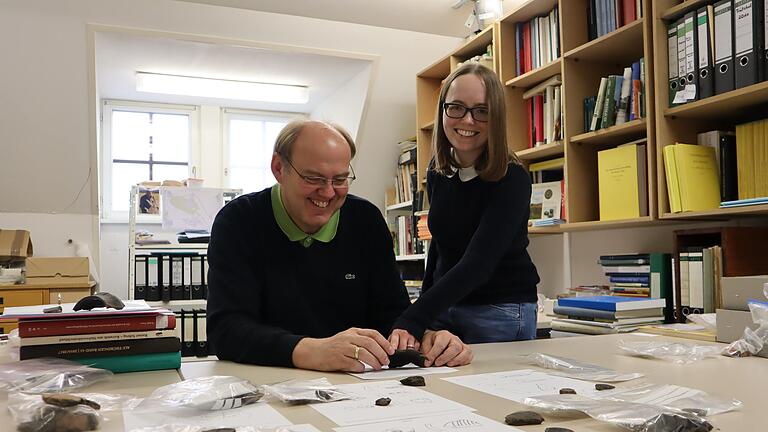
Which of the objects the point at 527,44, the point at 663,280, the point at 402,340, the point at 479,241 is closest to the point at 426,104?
the point at 527,44

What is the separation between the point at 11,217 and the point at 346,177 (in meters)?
3.29

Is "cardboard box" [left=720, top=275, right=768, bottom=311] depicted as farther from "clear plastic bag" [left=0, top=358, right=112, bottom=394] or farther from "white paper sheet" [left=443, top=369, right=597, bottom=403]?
"clear plastic bag" [left=0, top=358, right=112, bottom=394]

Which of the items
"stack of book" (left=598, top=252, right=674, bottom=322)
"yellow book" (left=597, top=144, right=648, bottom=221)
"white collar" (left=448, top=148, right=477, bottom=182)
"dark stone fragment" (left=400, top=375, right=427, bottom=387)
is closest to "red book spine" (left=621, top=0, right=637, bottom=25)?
"yellow book" (left=597, top=144, right=648, bottom=221)

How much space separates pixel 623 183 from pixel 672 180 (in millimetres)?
273

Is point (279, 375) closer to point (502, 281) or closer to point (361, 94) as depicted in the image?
point (502, 281)

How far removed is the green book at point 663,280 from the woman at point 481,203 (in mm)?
938

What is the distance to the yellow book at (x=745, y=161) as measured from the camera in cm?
206

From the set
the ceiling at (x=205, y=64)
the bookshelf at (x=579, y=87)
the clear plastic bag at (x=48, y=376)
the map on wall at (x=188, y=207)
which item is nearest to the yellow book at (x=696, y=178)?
the bookshelf at (x=579, y=87)

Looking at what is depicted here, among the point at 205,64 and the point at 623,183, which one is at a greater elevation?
the point at 205,64

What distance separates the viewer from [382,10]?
3.77m

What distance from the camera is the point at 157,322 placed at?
1.19m

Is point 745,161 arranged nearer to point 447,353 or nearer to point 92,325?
point 447,353

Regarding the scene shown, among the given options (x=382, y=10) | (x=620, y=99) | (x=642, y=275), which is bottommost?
(x=642, y=275)

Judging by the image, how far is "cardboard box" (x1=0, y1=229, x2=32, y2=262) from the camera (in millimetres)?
3541
